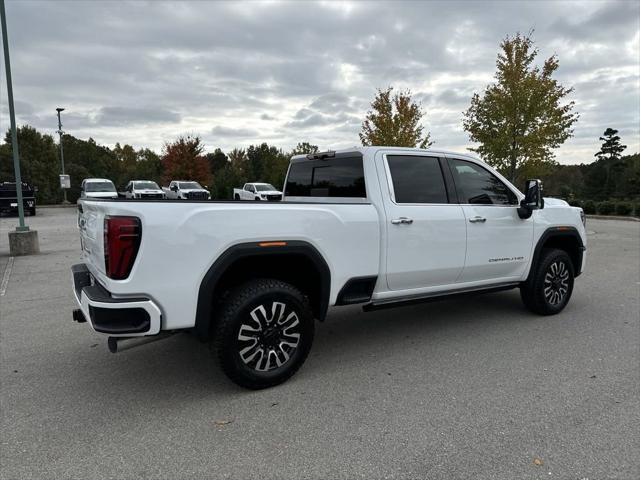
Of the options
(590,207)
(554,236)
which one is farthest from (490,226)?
(590,207)

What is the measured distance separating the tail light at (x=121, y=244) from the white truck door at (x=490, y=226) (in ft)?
10.3

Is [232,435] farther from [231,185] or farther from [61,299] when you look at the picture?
[231,185]

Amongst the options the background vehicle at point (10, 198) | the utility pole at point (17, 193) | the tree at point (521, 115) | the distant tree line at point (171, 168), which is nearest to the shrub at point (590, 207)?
the tree at point (521, 115)

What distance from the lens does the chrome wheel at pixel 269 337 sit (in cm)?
336

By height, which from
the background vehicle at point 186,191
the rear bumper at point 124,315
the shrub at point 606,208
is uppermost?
the background vehicle at point 186,191

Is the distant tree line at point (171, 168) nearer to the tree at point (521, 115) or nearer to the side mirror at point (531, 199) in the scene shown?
the tree at point (521, 115)

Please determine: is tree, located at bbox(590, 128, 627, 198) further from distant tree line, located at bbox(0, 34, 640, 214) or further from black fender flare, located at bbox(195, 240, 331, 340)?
black fender flare, located at bbox(195, 240, 331, 340)

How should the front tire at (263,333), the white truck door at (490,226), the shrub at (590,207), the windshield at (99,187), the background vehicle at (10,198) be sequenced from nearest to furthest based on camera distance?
the front tire at (263,333), the white truck door at (490,226), the background vehicle at (10,198), the windshield at (99,187), the shrub at (590,207)

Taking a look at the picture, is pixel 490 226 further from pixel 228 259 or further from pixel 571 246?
pixel 228 259

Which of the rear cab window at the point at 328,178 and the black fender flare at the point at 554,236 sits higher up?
the rear cab window at the point at 328,178

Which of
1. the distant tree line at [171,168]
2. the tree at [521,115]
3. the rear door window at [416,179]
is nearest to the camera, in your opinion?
the rear door window at [416,179]

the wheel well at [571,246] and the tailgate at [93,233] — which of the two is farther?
the wheel well at [571,246]

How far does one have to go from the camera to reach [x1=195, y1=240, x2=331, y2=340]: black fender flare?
10.3 feet

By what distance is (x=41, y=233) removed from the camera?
14.8m
